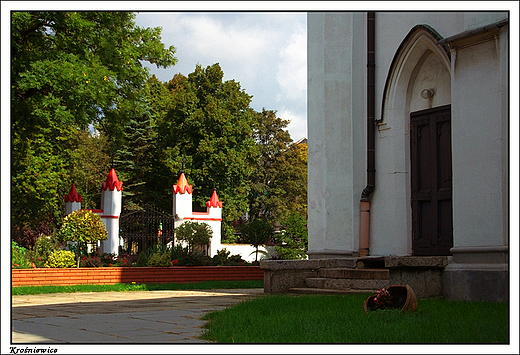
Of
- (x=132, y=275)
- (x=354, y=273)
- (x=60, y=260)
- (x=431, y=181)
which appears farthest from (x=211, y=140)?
(x=354, y=273)

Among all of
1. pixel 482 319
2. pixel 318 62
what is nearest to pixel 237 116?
pixel 318 62

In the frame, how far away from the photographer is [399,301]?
745 cm

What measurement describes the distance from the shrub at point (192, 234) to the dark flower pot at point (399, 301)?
14.6m

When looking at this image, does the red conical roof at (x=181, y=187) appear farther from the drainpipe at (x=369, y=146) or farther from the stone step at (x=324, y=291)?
Answer: the stone step at (x=324, y=291)

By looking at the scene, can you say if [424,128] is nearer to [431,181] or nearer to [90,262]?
[431,181]

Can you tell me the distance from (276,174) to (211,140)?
395 inches

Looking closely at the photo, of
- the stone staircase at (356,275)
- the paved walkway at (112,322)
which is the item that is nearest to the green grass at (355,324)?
the paved walkway at (112,322)

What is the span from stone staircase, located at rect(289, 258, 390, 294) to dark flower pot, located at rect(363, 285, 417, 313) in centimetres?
254

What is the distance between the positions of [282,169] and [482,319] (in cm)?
4031

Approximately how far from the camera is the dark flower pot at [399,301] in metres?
7.07

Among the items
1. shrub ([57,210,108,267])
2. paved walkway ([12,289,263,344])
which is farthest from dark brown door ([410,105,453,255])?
shrub ([57,210,108,267])

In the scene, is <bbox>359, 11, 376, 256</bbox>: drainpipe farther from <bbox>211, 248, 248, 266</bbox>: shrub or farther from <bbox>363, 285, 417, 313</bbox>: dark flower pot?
<bbox>211, 248, 248, 266</bbox>: shrub

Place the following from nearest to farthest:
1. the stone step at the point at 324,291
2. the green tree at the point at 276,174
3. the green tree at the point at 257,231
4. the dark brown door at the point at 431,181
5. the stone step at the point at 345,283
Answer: the stone step at the point at 324,291 → the stone step at the point at 345,283 → the dark brown door at the point at 431,181 → the green tree at the point at 257,231 → the green tree at the point at 276,174

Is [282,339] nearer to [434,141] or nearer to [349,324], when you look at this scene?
[349,324]
